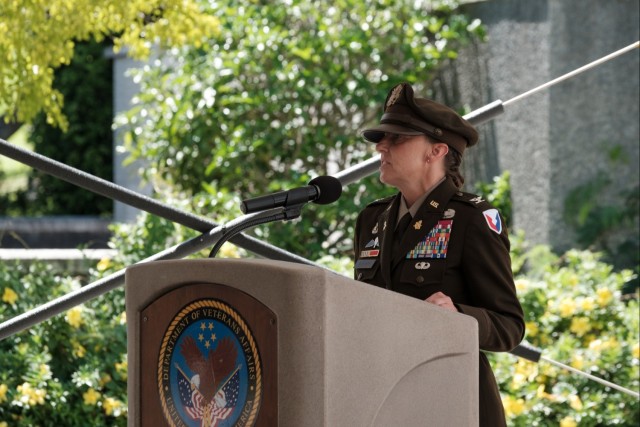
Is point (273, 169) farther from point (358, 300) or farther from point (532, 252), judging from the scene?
point (358, 300)

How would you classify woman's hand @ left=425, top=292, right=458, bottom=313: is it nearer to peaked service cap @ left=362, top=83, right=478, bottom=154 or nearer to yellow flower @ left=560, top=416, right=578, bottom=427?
peaked service cap @ left=362, top=83, right=478, bottom=154

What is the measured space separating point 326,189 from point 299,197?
0.35 feet

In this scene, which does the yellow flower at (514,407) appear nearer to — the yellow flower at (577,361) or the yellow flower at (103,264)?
the yellow flower at (577,361)

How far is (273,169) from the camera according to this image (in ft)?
25.1

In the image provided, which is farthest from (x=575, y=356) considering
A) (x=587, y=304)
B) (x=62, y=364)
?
(x=62, y=364)

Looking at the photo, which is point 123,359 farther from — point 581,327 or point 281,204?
point 281,204

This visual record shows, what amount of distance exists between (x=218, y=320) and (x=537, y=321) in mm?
3406

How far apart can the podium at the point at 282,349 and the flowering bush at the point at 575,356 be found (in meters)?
2.62

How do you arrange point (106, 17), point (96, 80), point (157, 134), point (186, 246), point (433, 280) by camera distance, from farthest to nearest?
point (96, 80) < point (157, 134) < point (106, 17) < point (186, 246) < point (433, 280)

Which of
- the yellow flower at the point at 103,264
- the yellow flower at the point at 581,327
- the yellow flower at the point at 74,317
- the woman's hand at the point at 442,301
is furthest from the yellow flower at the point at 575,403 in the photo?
the woman's hand at the point at 442,301

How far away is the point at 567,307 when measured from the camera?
502 centimetres

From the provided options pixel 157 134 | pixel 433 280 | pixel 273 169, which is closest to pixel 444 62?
pixel 273 169

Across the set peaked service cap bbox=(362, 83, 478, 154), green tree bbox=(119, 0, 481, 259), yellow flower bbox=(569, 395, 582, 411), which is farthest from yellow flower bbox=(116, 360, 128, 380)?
green tree bbox=(119, 0, 481, 259)

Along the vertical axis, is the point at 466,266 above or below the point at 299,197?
below
